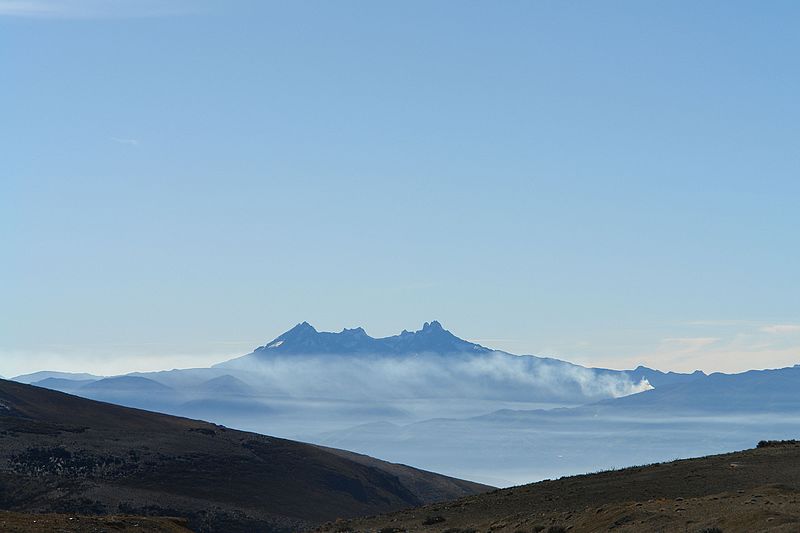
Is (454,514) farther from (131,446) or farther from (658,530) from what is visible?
(131,446)

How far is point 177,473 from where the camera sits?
10250 centimetres

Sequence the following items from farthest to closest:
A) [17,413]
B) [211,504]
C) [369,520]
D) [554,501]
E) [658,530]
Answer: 1. [17,413]
2. [211,504]
3. [369,520]
4. [554,501]
5. [658,530]

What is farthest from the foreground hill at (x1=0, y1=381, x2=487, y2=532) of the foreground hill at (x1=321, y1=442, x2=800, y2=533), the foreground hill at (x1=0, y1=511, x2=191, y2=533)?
the foreground hill at (x1=0, y1=511, x2=191, y2=533)

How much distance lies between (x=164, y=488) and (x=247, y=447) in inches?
1144

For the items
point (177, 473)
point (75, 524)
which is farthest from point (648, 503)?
point (177, 473)

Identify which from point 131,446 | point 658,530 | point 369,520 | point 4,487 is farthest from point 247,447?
point 658,530

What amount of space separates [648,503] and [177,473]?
222 feet

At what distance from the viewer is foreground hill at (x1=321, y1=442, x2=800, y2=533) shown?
37.7 meters

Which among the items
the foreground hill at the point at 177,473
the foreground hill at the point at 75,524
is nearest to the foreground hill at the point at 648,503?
the foreground hill at the point at 75,524

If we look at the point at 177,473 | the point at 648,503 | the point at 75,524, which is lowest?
the point at 75,524

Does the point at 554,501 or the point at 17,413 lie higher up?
the point at 17,413

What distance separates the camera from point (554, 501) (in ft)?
190

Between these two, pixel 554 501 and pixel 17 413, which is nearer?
pixel 554 501

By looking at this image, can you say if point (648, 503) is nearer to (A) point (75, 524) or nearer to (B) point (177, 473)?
(A) point (75, 524)
